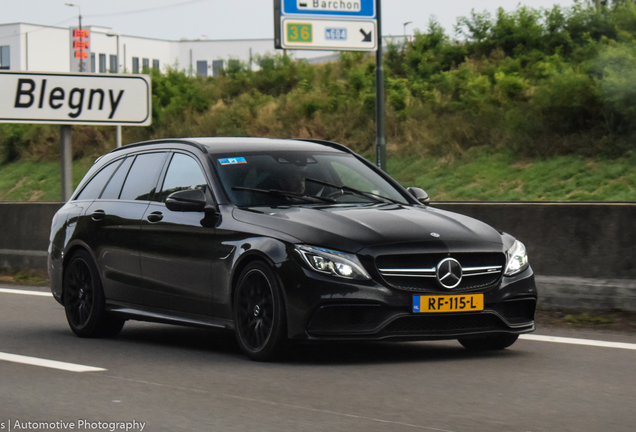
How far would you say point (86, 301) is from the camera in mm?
9898

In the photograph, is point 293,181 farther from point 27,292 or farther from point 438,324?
point 27,292

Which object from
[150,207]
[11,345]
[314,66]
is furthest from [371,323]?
[314,66]

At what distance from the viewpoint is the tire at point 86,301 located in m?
9.70

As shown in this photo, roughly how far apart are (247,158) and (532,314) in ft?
7.95

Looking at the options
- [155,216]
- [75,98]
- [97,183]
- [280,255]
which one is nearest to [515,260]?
[280,255]

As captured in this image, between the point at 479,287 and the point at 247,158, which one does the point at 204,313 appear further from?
the point at 479,287

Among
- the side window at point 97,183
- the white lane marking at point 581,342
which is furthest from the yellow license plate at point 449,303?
the side window at point 97,183

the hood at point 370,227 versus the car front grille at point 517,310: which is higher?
the hood at point 370,227

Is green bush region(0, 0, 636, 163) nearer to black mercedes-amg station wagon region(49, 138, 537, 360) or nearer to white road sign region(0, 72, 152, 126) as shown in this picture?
white road sign region(0, 72, 152, 126)

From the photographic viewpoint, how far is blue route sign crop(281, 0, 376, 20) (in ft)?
76.3

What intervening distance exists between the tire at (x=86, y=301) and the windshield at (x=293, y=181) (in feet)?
6.04

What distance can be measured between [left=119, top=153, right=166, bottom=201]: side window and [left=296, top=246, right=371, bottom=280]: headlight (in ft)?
7.65

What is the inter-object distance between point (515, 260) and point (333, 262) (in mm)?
1370

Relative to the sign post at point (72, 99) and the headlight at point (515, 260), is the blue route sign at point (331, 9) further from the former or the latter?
the headlight at point (515, 260)
